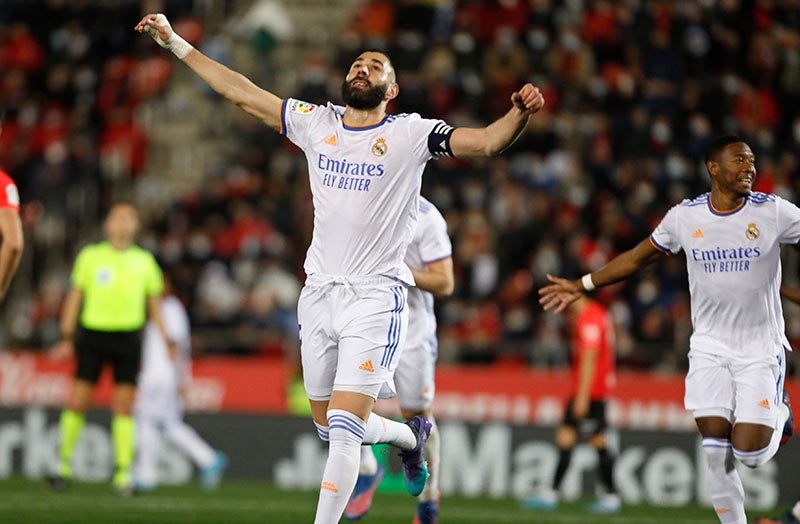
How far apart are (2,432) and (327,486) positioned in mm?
9933

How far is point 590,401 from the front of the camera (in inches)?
556

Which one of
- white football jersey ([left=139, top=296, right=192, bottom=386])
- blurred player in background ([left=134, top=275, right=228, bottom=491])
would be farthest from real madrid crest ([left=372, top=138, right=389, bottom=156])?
white football jersey ([left=139, top=296, right=192, bottom=386])

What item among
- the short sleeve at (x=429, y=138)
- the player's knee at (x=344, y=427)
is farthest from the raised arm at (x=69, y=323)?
the short sleeve at (x=429, y=138)

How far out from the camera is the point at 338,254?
815cm

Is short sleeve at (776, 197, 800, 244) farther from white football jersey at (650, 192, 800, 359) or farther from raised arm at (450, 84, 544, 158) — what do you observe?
raised arm at (450, 84, 544, 158)

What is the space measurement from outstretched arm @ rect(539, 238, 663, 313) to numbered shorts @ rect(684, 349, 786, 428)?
75 centimetres

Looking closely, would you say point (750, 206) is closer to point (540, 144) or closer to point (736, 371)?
point (736, 371)

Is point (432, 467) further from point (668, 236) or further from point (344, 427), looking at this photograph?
point (668, 236)

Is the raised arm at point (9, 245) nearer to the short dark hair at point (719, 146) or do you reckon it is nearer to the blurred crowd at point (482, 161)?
the short dark hair at point (719, 146)

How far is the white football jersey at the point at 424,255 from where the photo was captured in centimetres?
1001

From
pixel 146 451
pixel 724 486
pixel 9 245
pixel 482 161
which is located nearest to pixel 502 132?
pixel 724 486

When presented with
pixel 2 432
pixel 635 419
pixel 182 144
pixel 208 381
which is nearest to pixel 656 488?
pixel 635 419

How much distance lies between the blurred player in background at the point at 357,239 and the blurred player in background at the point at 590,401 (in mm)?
5887

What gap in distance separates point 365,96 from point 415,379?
2.67 meters
